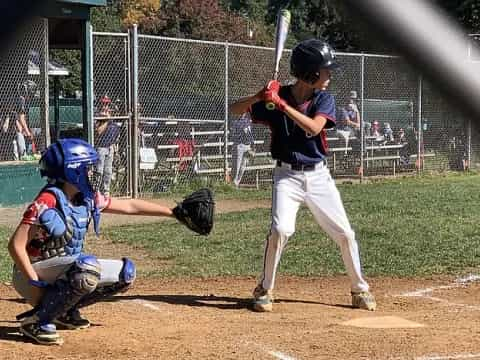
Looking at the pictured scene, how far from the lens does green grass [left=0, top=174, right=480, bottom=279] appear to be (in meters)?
7.35

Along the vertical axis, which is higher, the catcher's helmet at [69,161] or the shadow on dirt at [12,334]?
the catcher's helmet at [69,161]

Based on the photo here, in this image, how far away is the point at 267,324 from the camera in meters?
5.07

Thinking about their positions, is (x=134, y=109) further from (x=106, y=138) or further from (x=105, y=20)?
(x=105, y=20)

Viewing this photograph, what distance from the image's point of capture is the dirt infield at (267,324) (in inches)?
171

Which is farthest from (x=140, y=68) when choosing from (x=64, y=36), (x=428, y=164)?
(x=428, y=164)

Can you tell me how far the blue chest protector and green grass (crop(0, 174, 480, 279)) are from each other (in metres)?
2.55

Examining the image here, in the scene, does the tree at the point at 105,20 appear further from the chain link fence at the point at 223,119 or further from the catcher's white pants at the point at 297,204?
the catcher's white pants at the point at 297,204

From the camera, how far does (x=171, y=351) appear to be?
433cm

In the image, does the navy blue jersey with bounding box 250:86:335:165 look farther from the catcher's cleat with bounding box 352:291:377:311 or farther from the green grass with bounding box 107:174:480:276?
the green grass with bounding box 107:174:480:276

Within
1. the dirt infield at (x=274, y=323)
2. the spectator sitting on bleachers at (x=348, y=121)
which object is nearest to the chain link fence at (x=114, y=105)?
the spectator sitting on bleachers at (x=348, y=121)

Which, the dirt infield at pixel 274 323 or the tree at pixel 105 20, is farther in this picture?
the tree at pixel 105 20

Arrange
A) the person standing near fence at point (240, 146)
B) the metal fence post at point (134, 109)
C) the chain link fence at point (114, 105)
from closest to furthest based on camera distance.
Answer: the chain link fence at point (114, 105), the metal fence post at point (134, 109), the person standing near fence at point (240, 146)

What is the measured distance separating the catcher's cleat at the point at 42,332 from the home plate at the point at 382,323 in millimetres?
1676

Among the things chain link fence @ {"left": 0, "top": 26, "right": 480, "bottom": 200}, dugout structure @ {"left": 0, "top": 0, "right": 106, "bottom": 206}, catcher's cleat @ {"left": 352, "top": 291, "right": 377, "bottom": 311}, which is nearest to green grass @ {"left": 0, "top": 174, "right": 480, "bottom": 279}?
chain link fence @ {"left": 0, "top": 26, "right": 480, "bottom": 200}
